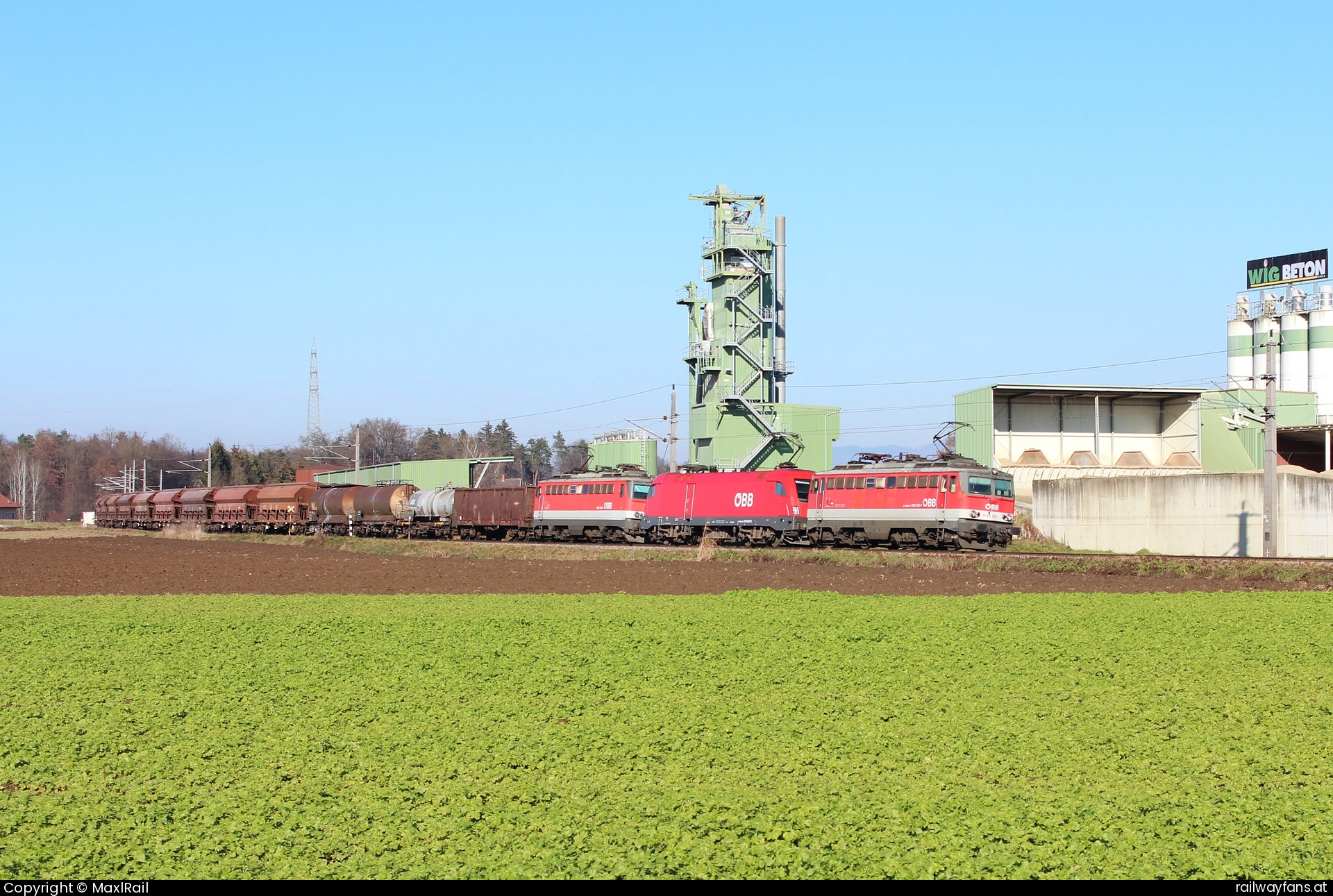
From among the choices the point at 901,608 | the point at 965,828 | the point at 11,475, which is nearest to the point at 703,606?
the point at 901,608

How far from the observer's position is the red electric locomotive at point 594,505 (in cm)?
5778

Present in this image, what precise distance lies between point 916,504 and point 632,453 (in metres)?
54.2

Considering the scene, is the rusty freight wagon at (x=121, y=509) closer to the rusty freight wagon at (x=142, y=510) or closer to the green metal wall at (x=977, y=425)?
the rusty freight wagon at (x=142, y=510)

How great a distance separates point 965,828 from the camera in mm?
9070

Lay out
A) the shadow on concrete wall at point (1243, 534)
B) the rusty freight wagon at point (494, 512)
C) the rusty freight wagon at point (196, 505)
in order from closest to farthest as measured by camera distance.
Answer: the shadow on concrete wall at point (1243, 534) → the rusty freight wagon at point (494, 512) → the rusty freight wagon at point (196, 505)

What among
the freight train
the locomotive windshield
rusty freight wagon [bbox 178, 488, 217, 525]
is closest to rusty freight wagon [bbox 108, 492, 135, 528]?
rusty freight wagon [bbox 178, 488, 217, 525]

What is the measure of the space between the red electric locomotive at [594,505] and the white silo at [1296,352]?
59717 mm

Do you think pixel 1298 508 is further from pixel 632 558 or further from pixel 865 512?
pixel 632 558

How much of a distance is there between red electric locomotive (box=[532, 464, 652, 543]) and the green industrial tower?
27.1 meters

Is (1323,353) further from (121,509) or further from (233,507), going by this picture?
(121,509)

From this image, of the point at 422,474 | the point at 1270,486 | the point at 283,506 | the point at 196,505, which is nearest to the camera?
the point at 1270,486

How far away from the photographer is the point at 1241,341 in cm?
9088

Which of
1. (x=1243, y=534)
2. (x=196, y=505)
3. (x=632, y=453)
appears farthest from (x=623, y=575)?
(x=196, y=505)

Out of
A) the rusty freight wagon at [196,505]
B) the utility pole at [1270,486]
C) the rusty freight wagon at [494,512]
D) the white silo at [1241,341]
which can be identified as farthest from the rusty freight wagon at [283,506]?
the white silo at [1241,341]
